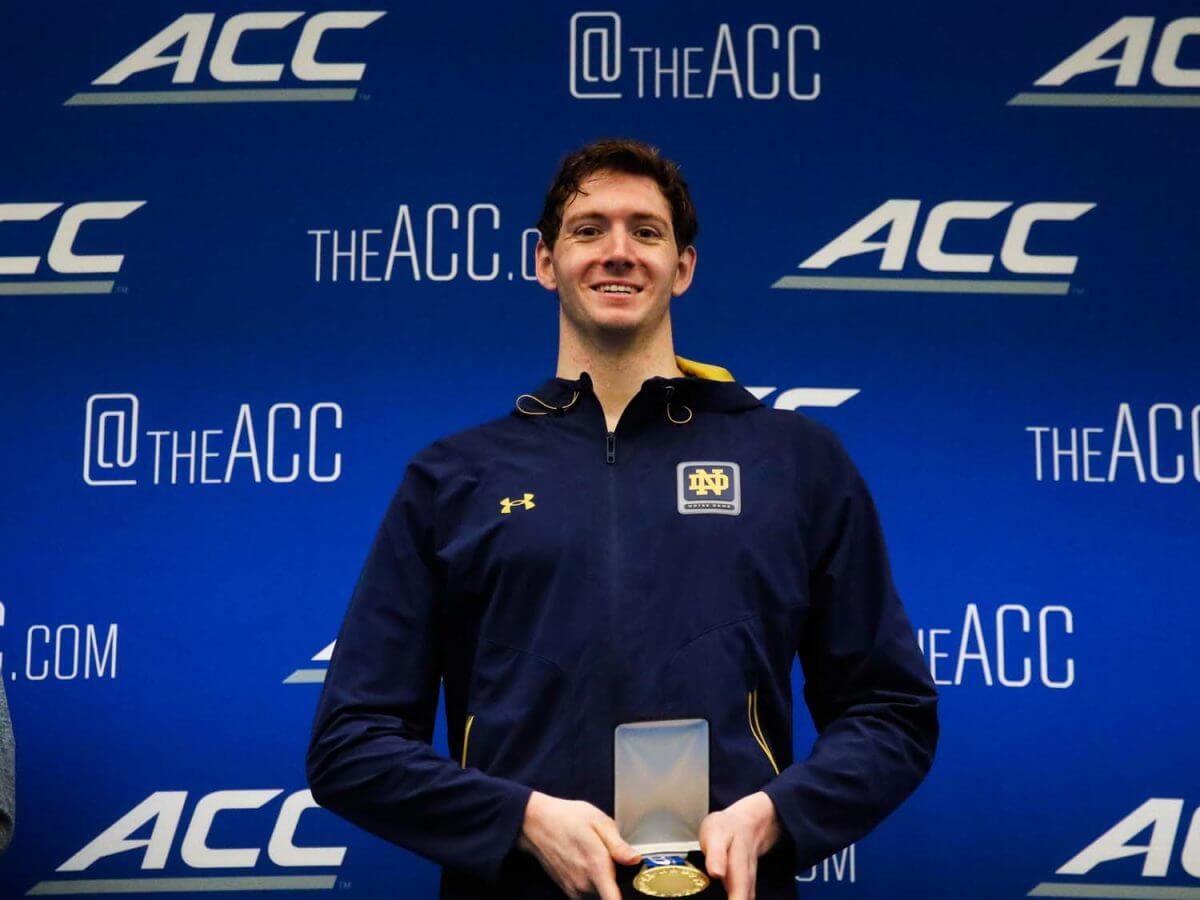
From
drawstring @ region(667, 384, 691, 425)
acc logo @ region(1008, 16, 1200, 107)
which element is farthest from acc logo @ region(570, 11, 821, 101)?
drawstring @ region(667, 384, 691, 425)

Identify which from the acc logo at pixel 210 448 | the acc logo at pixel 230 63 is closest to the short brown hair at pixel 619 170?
the acc logo at pixel 210 448

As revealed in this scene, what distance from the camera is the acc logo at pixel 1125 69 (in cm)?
298

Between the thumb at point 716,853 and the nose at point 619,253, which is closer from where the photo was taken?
the thumb at point 716,853

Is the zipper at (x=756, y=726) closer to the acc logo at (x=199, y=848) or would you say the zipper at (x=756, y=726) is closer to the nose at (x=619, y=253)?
the nose at (x=619, y=253)

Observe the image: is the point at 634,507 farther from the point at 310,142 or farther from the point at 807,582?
the point at 310,142

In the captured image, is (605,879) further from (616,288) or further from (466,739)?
(616,288)

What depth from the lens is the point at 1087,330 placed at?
2895 millimetres

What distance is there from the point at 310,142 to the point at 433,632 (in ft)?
4.42

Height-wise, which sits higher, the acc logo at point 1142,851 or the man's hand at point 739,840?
the man's hand at point 739,840

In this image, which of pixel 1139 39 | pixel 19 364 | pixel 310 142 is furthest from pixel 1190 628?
pixel 19 364

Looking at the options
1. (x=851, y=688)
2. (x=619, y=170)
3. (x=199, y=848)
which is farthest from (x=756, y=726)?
(x=199, y=848)

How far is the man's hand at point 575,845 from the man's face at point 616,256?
0.62 m

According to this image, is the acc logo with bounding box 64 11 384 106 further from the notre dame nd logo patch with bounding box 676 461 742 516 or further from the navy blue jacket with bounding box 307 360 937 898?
the notre dame nd logo patch with bounding box 676 461 742 516

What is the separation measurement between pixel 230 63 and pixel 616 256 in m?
1.30
